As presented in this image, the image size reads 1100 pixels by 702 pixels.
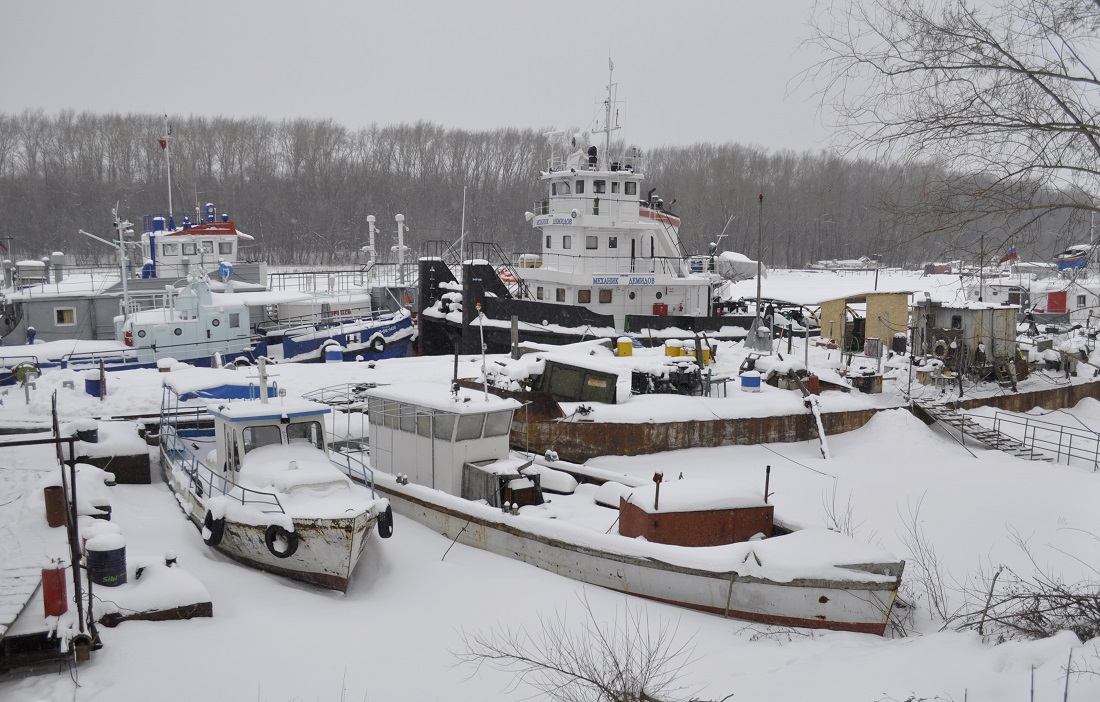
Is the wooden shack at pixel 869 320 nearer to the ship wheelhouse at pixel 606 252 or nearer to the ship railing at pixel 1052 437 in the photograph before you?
the ship railing at pixel 1052 437

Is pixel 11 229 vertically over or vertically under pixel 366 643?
over

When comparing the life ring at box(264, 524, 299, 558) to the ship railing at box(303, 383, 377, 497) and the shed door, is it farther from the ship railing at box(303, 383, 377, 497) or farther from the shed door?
the shed door

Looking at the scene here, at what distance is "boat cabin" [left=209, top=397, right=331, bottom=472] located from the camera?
1153cm

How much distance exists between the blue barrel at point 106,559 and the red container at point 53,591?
2.53 feet

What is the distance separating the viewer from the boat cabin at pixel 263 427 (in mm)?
11531

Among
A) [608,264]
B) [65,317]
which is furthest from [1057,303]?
[65,317]

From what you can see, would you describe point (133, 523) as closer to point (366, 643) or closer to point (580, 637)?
point (366, 643)

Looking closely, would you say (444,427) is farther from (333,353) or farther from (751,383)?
(333,353)

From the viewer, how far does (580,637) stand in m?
8.45

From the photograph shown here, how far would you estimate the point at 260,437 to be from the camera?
11.7 metres

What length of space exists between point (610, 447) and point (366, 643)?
29.8ft

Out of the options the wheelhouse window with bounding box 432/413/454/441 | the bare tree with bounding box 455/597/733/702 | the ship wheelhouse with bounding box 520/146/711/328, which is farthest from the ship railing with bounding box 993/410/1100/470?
the wheelhouse window with bounding box 432/413/454/441

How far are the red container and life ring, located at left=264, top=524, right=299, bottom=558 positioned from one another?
275 cm

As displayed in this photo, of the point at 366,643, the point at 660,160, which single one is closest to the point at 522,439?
the point at 366,643
